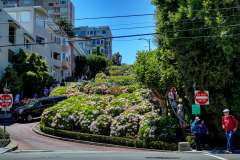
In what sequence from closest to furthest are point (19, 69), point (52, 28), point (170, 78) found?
point (170, 78) < point (19, 69) < point (52, 28)

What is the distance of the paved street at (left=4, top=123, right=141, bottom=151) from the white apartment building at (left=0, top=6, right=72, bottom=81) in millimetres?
21061

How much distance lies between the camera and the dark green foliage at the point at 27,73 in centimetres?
5450

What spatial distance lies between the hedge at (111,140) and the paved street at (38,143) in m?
0.89

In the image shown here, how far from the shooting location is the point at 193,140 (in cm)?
2792

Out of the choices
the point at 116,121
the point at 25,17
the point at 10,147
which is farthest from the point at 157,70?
the point at 25,17

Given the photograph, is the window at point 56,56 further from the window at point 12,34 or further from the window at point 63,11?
the window at point 63,11

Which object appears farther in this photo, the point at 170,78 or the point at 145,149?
the point at 170,78

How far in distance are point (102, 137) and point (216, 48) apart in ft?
27.5

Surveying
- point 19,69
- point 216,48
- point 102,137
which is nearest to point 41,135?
point 102,137

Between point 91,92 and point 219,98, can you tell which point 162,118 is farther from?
point 91,92

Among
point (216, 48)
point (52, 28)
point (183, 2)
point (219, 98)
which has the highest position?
point (52, 28)

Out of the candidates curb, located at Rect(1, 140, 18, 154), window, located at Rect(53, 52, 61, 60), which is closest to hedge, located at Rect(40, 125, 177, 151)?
curb, located at Rect(1, 140, 18, 154)

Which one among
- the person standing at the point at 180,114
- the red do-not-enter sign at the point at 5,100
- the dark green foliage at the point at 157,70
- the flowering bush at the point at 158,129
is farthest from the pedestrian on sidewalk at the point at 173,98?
the red do-not-enter sign at the point at 5,100

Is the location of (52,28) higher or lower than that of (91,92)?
higher
